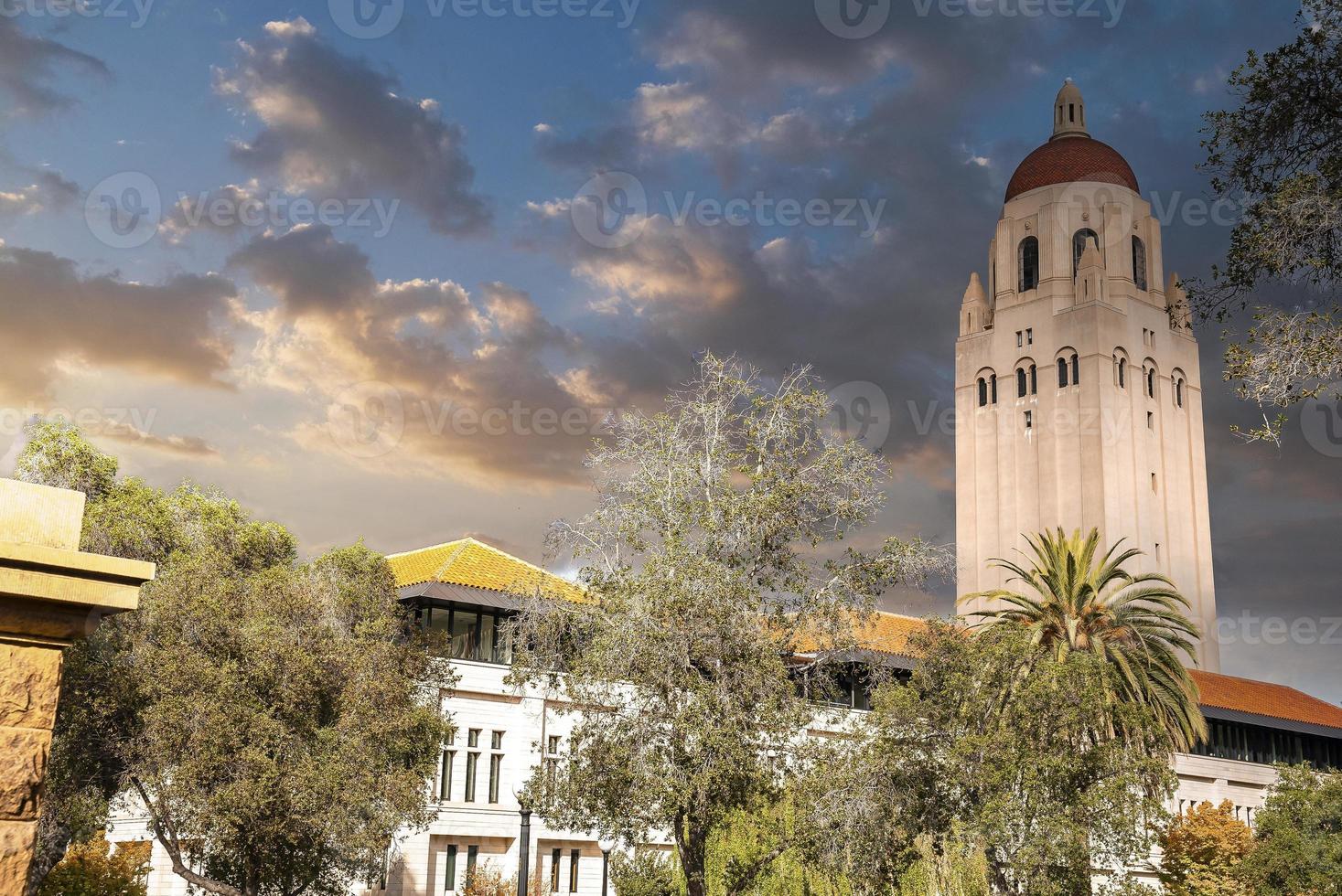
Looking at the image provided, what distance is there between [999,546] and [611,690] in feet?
233

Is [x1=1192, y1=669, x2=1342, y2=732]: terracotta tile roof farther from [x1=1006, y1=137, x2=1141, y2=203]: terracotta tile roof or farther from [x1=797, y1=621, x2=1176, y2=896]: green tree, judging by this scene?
[x1=1006, y1=137, x2=1141, y2=203]: terracotta tile roof

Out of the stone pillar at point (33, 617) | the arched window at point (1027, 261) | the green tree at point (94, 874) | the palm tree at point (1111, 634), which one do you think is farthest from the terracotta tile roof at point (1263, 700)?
the stone pillar at point (33, 617)

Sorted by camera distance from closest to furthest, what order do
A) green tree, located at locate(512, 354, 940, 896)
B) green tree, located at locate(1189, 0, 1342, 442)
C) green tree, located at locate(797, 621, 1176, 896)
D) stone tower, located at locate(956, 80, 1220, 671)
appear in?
green tree, located at locate(1189, 0, 1342, 442), green tree, located at locate(512, 354, 940, 896), green tree, located at locate(797, 621, 1176, 896), stone tower, located at locate(956, 80, 1220, 671)

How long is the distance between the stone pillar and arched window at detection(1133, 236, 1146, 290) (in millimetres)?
94315

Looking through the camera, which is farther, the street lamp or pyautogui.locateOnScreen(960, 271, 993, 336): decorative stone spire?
pyautogui.locateOnScreen(960, 271, 993, 336): decorative stone spire

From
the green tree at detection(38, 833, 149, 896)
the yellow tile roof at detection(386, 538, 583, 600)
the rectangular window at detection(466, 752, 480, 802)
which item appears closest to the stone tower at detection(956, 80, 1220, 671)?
the yellow tile roof at detection(386, 538, 583, 600)

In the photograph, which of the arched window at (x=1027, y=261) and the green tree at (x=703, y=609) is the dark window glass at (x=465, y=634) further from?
the arched window at (x=1027, y=261)

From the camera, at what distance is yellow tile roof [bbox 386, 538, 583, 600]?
4360cm

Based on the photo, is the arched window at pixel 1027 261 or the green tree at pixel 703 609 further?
the arched window at pixel 1027 261

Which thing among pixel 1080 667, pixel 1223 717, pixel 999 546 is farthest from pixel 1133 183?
pixel 1080 667

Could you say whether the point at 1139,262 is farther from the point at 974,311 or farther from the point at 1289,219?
the point at 1289,219

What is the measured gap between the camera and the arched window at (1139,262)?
91.5 metres

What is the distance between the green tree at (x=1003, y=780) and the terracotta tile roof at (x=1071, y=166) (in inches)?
2590

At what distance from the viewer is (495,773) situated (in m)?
43.6
